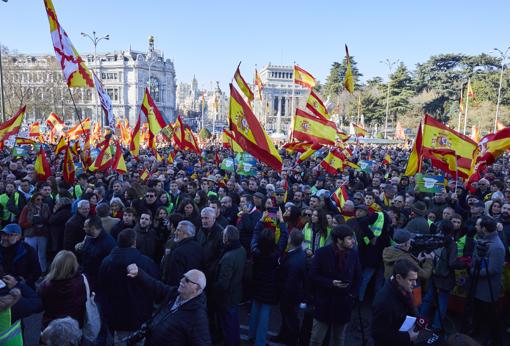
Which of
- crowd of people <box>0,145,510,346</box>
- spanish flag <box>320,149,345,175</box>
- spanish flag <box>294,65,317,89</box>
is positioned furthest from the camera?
spanish flag <box>294,65,317,89</box>

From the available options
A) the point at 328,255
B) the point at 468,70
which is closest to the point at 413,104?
the point at 468,70

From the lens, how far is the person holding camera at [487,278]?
4.75 meters

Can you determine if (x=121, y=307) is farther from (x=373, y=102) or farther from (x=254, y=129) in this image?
(x=373, y=102)

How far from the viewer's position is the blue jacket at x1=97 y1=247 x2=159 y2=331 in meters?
3.87

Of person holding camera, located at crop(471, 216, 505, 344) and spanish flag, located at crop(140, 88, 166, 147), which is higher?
spanish flag, located at crop(140, 88, 166, 147)

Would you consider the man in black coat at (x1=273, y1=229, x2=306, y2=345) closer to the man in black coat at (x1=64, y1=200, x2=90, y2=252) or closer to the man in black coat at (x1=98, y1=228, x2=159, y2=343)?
the man in black coat at (x1=98, y1=228, x2=159, y2=343)

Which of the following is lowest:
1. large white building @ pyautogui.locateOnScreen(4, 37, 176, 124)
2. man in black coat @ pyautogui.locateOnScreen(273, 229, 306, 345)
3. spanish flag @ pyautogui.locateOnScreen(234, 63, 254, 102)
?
man in black coat @ pyautogui.locateOnScreen(273, 229, 306, 345)

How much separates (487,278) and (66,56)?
9.36 meters

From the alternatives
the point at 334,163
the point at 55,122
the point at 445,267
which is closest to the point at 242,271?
the point at 445,267

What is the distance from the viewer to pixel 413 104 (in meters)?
50.9

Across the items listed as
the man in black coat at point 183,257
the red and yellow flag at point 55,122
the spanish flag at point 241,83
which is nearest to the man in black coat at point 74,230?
the man in black coat at point 183,257

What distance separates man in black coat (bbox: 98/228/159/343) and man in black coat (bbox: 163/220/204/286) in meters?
0.34

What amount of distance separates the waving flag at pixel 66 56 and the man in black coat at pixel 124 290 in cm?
706

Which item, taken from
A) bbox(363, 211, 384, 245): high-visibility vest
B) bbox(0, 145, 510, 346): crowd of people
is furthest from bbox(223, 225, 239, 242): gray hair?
bbox(363, 211, 384, 245): high-visibility vest
